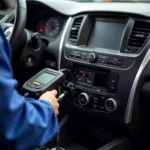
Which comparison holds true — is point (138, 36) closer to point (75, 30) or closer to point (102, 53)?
point (102, 53)

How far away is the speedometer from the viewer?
179 cm

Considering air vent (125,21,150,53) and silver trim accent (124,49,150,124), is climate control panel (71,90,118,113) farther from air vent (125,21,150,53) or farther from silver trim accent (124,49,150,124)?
air vent (125,21,150,53)

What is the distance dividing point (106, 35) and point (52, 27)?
1.38 ft

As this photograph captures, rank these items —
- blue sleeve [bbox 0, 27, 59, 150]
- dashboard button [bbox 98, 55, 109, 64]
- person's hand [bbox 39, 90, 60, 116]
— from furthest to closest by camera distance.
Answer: dashboard button [bbox 98, 55, 109, 64] → person's hand [bbox 39, 90, 60, 116] → blue sleeve [bbox 0, 27, 59, 150]

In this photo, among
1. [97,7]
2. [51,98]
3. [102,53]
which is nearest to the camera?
[51,98]

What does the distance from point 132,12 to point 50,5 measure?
1.78 feet

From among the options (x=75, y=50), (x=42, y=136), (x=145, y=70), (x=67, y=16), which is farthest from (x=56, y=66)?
(x=42, y=136)

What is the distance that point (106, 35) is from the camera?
153 centimetres

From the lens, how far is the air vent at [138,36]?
4.48ft

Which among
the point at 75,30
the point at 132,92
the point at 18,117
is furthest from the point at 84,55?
the point at 18,117

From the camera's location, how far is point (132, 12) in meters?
1.41

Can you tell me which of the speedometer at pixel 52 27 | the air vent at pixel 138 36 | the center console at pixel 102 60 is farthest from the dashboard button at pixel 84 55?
→ the speedometer at pixel 52 27

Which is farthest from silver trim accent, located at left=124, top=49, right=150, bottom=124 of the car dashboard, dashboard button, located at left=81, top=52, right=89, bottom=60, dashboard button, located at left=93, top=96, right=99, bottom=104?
dashboard button, located at left=81, top=52, right=89, bottom=60

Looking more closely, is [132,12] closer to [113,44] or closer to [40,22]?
[113,44]
